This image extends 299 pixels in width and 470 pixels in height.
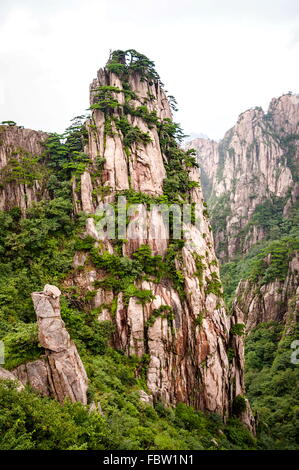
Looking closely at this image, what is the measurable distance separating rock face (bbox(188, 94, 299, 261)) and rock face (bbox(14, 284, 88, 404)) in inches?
3332

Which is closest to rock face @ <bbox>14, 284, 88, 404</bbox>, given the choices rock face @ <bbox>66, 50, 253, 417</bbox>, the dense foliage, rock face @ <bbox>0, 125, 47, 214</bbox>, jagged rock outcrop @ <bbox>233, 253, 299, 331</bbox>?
the dense foliage

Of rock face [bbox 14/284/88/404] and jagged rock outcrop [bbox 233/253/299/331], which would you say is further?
jagged rock outcrop [bbox 233/253/299/331]

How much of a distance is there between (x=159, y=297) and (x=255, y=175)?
324ft

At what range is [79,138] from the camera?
25.2 m

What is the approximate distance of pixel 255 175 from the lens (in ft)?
335

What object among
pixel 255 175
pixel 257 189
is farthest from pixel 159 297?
pixel 255 175

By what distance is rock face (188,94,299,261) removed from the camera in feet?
299

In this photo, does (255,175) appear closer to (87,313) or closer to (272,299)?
(272,299)

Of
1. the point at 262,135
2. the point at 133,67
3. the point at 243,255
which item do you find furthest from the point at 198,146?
the point at 133,67

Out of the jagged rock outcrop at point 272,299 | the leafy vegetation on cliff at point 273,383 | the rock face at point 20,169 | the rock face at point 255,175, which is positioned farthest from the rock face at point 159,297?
the rock face at point 255,175

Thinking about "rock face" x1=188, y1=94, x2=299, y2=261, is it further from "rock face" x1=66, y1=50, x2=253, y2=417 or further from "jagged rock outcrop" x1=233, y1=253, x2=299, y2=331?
"rock face" x1=66, y1=50, x2=253, y2=417

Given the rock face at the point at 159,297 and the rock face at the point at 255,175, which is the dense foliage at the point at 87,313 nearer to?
the rock face at the point at 159,297

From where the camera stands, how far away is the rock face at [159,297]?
1775cm

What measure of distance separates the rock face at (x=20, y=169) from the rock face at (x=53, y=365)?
12304 millimetres
